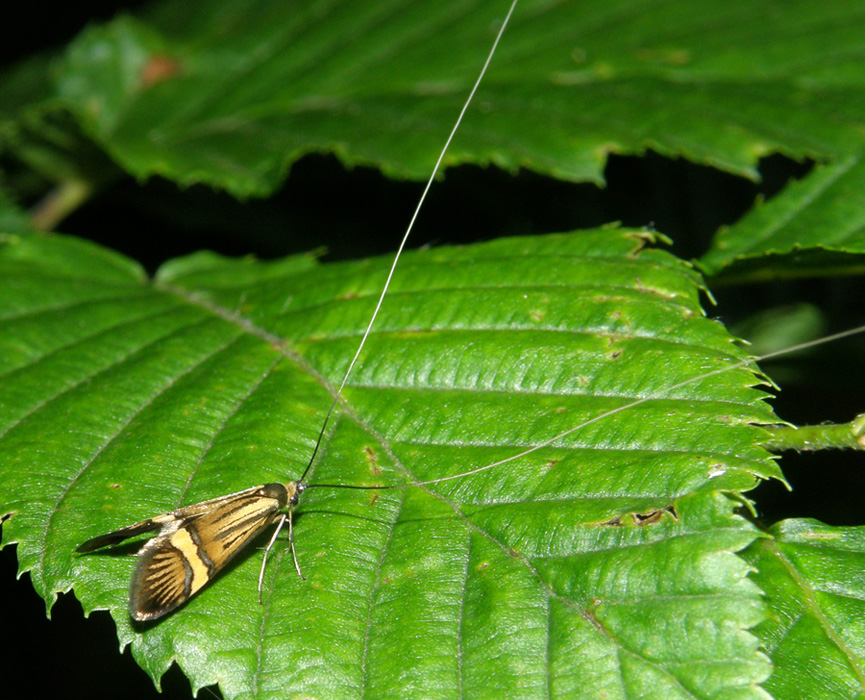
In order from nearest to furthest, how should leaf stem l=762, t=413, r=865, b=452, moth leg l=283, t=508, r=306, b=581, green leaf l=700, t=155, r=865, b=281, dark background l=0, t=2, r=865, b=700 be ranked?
leaf stem l=762, t=413, r=865, b=452, moth leg l=283, t=508, r=306, b=581, green leaf l=700, t=155, r=865, b=281, dark background l=0, t=2, r=865, b=700

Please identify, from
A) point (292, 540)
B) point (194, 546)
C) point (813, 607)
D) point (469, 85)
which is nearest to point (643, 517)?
point (813, 607)

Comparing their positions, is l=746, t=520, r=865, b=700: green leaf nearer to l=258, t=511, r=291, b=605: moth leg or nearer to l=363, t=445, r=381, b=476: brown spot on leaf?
l=363, t=445, r=381, b=476: brown spot on leaf

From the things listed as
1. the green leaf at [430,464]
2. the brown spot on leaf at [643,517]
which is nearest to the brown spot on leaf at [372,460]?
the green leaf at [430,464]

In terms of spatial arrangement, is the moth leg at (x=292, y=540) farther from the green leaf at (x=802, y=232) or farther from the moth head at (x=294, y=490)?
the green leaf at (x=802, y=232)

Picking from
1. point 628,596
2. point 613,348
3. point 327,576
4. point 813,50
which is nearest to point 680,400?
point 613,348

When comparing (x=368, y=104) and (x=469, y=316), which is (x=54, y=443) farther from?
(x=368, y=104)

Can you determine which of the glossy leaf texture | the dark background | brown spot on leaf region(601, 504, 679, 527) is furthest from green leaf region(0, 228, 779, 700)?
Answer: the dark background

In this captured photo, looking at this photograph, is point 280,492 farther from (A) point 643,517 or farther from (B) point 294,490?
(A) point 643,517
